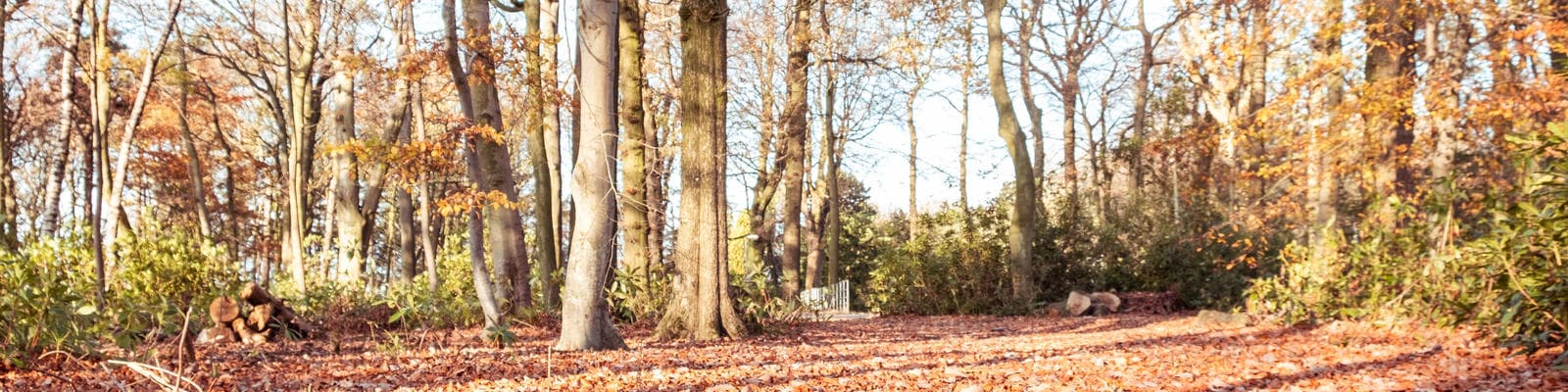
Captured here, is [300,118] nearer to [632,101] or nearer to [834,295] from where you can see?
[632,101]

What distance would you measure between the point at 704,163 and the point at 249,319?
4.30 m

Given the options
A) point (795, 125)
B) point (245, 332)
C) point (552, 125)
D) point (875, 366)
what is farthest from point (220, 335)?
point (795, 125)

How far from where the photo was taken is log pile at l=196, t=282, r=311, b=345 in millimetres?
9141

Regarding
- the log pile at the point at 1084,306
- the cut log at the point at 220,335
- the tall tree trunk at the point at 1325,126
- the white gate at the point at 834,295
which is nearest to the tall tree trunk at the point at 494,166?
the cut log at the point at 220,335

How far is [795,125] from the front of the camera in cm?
1761

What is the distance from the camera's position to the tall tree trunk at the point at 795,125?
1619 cm

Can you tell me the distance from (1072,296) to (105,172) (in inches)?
548

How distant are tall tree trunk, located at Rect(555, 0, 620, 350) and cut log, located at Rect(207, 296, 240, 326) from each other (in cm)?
336

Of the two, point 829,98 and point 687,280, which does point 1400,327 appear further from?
point 829,98

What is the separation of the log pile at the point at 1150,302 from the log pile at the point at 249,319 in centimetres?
1237

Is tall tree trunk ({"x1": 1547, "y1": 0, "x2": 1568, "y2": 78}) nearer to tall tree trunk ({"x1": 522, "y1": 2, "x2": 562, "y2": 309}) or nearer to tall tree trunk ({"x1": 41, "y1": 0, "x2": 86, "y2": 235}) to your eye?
tall tree trunk ({"x1": 522, "y1": 2, "x2": 562, "y2": 309})

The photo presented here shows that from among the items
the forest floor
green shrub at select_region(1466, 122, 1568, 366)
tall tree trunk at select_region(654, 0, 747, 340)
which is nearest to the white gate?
the forest floor

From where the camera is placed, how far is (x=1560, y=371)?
18.5ft

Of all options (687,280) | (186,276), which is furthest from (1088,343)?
(186,276)
